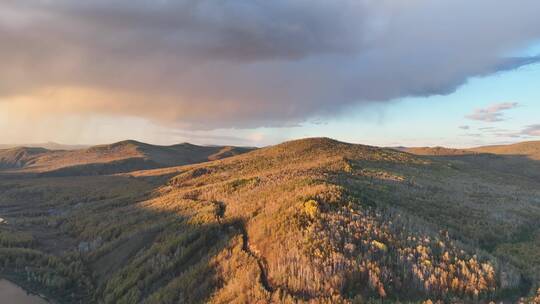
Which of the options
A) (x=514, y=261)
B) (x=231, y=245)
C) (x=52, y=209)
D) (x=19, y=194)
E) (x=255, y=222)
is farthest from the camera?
(x=19, y=194)

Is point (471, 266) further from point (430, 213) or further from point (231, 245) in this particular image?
point (430, 213)

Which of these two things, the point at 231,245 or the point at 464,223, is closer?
the point at 231,245

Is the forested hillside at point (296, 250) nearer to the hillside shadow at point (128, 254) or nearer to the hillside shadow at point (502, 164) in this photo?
the hillside shadow at point (128, 254)

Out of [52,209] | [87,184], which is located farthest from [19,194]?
[52,209]

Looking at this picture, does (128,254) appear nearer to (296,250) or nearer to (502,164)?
(296,250)

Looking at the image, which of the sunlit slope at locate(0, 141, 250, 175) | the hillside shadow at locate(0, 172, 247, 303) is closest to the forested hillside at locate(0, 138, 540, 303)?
the hillside shadow at locate(0, 172, 247, 303)

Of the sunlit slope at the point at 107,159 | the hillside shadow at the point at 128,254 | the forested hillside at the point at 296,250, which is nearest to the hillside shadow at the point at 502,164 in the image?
the forested hillside at the point at 296,250

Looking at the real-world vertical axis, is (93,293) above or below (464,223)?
below

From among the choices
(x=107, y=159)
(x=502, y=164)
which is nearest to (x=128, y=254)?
(x=107, y=159)

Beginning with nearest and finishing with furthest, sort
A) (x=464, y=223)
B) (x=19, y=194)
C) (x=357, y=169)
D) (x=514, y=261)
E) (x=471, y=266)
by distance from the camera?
(x=471, y=266), (x=514, y=261), (x=464, y=223), (x=357, y=169), (x=19, y=194)
